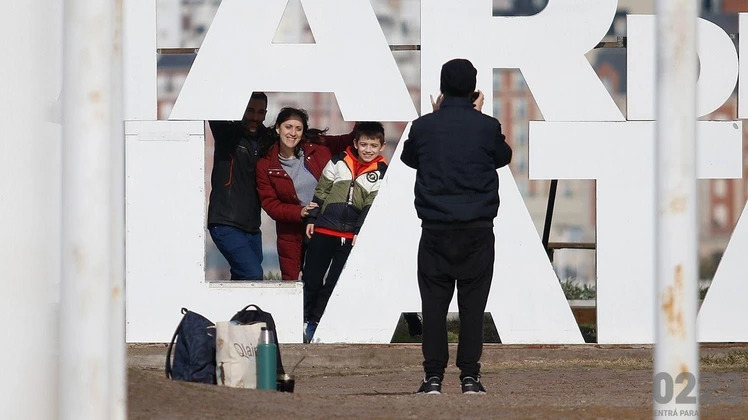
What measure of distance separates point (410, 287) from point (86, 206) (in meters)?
5.82

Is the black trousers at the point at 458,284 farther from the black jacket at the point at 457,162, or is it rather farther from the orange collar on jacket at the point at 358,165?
the orange collar on jacket at the point at 358,165

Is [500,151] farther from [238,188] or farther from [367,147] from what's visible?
[238,188]

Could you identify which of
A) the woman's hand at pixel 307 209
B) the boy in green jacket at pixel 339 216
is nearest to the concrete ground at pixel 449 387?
the boy in green jacket at pixel 339 216

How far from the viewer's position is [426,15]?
1048cm

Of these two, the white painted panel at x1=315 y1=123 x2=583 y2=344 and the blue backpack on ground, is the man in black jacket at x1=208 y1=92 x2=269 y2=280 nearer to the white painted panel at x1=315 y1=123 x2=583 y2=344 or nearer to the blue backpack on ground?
the white painted panel at x1=315 y1=123 x2=583 y2=344

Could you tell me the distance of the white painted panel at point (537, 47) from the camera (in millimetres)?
10469

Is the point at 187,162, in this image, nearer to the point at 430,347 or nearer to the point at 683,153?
the point at 430,347

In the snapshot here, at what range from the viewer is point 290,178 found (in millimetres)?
11086

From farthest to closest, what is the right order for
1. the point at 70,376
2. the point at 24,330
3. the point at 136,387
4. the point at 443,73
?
the point at 443,73, the point at 136,387, the point at 24,330, the point at 70,376

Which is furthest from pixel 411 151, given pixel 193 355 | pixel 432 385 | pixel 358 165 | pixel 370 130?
pixel 358 165

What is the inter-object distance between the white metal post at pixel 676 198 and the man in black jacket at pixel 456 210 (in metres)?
2.74

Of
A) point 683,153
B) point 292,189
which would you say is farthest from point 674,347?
point 292,189

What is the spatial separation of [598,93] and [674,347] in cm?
582

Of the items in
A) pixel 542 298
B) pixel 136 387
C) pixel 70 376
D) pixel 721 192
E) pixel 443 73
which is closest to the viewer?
pixel 70 376
